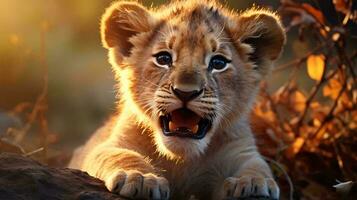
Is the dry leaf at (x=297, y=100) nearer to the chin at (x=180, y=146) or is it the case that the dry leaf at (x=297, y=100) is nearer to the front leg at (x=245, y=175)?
the front leg at (x=245, y=175)

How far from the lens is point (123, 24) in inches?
178

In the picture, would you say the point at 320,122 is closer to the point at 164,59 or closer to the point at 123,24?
the point at 123,24

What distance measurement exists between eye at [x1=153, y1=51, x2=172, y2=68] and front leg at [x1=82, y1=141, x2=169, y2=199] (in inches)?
18.3

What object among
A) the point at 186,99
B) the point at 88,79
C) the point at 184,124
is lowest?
the point at 88,79

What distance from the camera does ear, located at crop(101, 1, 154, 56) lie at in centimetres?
445

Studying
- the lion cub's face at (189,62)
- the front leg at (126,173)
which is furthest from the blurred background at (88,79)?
the lion cub's face at (189,62)

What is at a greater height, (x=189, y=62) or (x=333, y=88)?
(x=189, y=62)

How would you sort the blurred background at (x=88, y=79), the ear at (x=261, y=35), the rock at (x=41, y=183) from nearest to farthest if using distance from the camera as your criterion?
the rock at (x=41, y=183), the ear at (x=261, y=35), the blurred background at (x=88, y=79)

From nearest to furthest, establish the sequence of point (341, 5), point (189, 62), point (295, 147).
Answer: point (189, 62), point (341, 5), point (295, 147)

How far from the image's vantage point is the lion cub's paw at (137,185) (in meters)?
3.48

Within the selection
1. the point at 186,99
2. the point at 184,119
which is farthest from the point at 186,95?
the point at 184,119

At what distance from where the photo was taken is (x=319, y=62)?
5.90 meters

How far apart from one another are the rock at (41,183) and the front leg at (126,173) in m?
0.06

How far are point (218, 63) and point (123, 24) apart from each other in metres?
0.71
